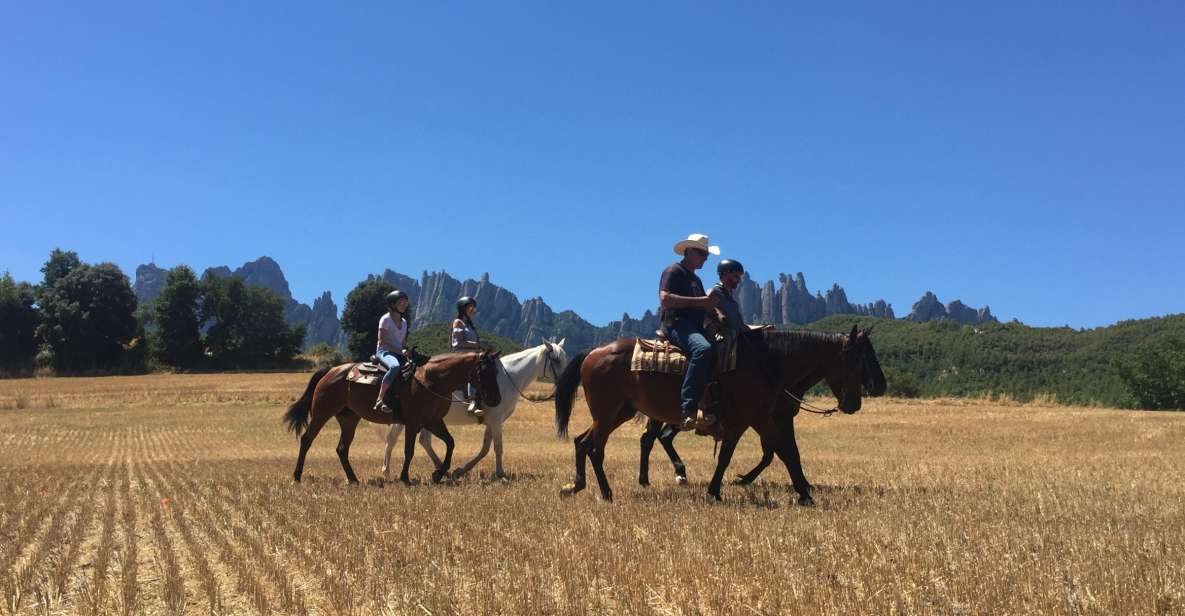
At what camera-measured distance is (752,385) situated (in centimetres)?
912

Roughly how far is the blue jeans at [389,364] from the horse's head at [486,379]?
120cm

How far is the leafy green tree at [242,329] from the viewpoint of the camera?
3273 inches

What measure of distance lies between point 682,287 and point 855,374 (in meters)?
2.23

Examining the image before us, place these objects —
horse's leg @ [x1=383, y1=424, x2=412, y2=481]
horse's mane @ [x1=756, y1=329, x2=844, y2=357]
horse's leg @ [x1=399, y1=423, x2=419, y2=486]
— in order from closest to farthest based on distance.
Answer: horse's mane @ [x1=756, y1=329, x2=844, y2=357] < horse's leg @ [x1=399, y1=423, x2=419, y2=486] < horse's leg @ [x1=383, y1=424, x2=412, y2=481]

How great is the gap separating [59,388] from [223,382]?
10.0m

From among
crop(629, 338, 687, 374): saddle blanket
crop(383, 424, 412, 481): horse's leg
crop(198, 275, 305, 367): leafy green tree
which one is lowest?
crop(383, 424, 412, 481): horse's leg

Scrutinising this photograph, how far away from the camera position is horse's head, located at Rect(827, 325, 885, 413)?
9.30m

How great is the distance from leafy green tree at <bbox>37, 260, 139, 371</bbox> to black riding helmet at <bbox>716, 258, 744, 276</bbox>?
80.6 meters

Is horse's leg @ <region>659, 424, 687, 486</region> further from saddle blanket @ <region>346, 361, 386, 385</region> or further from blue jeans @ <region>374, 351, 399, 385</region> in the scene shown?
saddle blanket @ <region>346, 361, 386, 385</region>

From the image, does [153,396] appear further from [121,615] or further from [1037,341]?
[1037,341]

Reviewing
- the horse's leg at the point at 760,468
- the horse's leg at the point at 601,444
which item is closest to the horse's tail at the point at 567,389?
the horse's leg at the point at 601,444

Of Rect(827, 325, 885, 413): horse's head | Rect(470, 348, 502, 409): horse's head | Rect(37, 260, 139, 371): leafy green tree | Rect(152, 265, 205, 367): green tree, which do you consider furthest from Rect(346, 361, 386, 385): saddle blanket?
Rect(152, 265, 205, 367): green tree

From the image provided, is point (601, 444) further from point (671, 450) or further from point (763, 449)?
point (763, 449)

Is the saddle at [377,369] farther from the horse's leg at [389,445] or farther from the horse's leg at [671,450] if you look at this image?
the horse's leg at [671,450]
